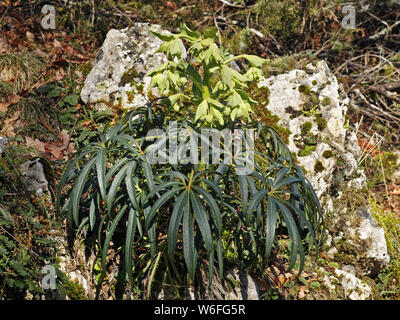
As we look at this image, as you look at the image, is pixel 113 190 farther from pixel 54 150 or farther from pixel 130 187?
pixel 54 150

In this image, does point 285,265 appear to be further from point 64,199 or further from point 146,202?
point 64,199

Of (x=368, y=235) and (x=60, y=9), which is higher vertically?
(x=60, y=9)

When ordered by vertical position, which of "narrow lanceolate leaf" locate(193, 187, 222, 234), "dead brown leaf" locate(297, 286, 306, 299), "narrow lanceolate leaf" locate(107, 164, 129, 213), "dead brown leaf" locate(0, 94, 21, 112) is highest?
"dead brown leaf" locate(0, 94, 21, 112)

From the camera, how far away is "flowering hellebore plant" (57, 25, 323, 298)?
159 centimetres

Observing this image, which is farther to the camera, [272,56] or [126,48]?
[272,56]

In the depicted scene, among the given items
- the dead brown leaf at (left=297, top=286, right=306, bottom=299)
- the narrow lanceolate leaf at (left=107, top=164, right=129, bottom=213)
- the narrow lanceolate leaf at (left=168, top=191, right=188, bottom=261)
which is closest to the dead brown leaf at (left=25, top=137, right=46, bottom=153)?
the narrow lanceolate leaf at (left=107, top=164, right=129, bottom=213)

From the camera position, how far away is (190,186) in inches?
64.2

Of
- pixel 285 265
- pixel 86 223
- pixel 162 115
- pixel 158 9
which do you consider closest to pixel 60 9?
pixel 158 9

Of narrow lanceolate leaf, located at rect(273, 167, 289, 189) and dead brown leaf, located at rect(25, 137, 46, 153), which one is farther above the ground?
dead brown leaf, located at rect(25, 137, 46, 153)

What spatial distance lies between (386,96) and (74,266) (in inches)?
155

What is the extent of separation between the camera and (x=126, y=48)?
3008 mm

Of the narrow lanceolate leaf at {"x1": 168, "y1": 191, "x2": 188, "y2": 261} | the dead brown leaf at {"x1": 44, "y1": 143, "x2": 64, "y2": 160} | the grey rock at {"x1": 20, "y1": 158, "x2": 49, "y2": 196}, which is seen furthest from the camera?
the dead brown leaf at {"x1": 44, "y1": 143, "x2": 64, "y2": 160}

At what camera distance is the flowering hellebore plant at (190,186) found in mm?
1594

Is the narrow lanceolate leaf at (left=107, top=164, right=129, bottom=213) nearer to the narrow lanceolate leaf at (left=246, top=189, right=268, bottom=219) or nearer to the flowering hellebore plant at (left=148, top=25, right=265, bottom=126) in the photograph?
the flowering hellebore plant at (left=148, top=25, right=265, bottom=126)
